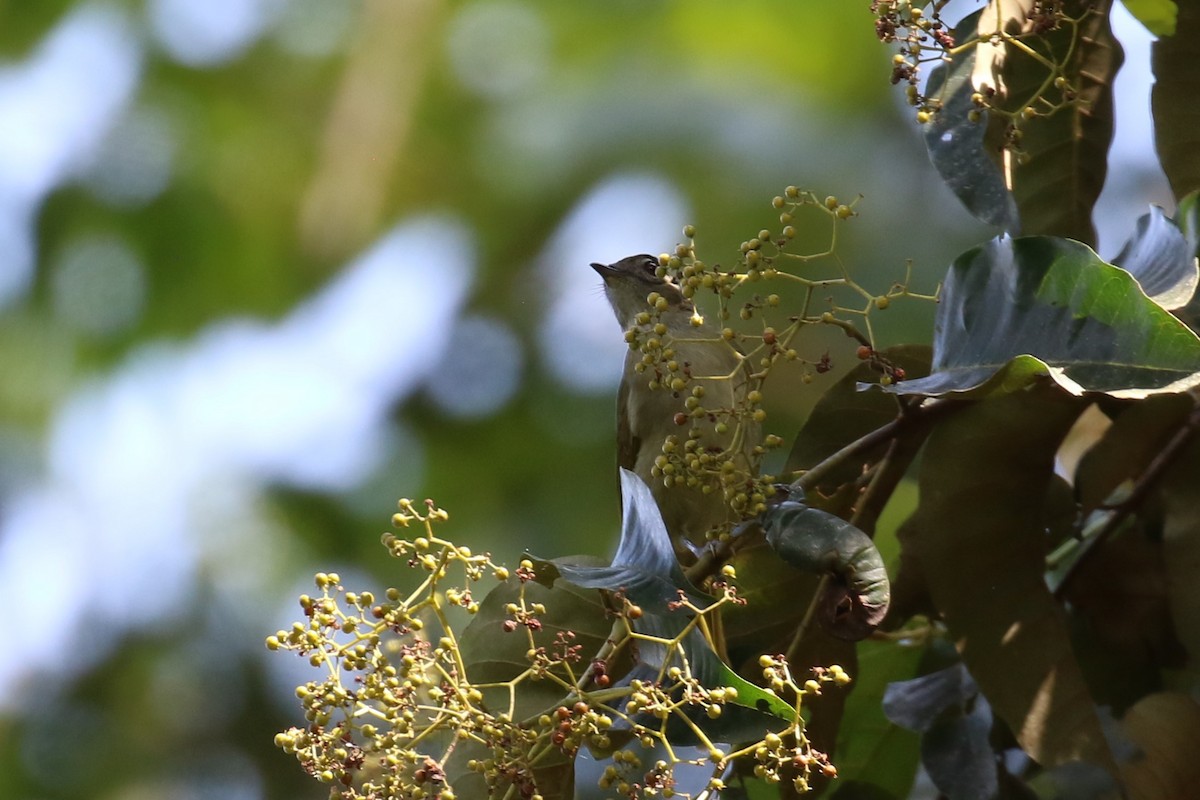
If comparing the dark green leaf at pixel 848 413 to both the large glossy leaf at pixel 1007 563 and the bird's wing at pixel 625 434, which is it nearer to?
the large glossy leaf at pixel 1007 563

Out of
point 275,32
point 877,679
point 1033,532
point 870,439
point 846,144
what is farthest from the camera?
point 275,32

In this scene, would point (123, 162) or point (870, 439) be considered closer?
point (870, 439)

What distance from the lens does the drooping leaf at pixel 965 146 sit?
180cm

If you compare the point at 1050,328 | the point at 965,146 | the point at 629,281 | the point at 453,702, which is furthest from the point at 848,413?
the point at 629,281

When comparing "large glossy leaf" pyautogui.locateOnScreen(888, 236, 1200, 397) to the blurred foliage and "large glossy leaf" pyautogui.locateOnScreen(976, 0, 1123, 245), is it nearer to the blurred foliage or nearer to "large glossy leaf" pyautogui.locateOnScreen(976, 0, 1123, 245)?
"large glossy leaf" pyautogui.locateOnScreen(976, 0, 1123, 245)

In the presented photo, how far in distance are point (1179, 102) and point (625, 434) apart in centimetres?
173

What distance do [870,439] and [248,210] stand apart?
507 centimetres

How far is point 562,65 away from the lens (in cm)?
622

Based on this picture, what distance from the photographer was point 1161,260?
1583mm

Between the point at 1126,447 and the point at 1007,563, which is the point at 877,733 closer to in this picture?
the point at 1007,563

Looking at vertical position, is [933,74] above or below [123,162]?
below

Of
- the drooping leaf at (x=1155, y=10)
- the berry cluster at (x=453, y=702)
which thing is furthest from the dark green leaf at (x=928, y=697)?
the drooping leaf at (x=1155, y=10)

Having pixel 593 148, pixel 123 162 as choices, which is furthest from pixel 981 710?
pixel 123 162

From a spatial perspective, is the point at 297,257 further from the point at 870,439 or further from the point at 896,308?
the point at 870,439
